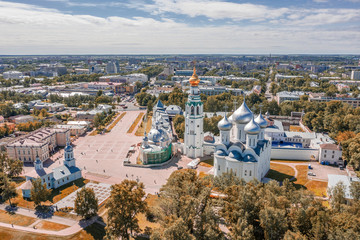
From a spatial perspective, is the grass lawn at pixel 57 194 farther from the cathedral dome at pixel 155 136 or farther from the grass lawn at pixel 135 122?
the grass lawn at pixel 135 122

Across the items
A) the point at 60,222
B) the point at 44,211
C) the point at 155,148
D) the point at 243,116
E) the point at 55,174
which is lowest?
the point at 60,222

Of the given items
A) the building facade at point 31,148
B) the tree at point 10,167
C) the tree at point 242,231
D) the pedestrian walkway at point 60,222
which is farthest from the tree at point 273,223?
the building facade at point 31,148

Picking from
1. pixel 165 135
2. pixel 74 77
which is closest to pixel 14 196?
→ pixel 165 135

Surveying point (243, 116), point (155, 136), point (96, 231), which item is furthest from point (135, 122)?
point (96, 231)

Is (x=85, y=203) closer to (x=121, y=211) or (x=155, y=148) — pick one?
(x=121, y=211)

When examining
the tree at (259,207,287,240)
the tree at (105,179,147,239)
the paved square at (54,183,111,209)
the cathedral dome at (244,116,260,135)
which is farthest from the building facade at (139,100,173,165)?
the tree at (259,207,287,240)

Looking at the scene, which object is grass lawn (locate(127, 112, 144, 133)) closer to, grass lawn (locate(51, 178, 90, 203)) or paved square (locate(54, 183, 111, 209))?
grass lawn (locate(51, 178, 90, 203))

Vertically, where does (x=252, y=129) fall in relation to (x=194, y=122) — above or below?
above

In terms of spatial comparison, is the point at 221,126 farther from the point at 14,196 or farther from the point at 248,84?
the point at 248,84
